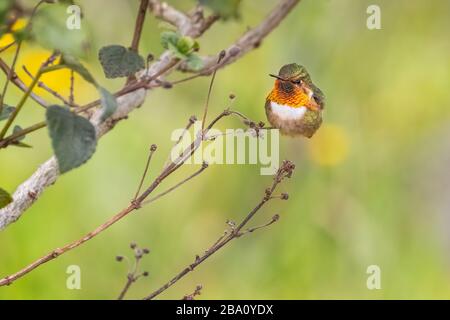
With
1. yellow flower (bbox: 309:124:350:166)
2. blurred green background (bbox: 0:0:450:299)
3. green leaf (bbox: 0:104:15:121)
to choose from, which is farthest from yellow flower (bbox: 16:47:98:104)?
green leaf (bbox: 0:104:15:121)

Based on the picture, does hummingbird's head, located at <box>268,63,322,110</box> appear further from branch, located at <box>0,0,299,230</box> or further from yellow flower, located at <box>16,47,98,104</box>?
yellow flower, located at <box>16,47,98,104</box>

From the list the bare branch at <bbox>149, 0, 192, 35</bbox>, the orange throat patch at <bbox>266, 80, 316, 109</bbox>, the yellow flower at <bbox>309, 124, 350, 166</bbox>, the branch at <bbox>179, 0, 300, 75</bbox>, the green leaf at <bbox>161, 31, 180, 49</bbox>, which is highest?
the yellow flower at <bbox>309, 124, 350, 166</bbox>

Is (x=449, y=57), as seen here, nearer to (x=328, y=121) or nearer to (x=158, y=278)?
(x=328, y=121)

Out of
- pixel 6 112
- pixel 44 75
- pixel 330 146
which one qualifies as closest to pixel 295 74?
pixel 6 112

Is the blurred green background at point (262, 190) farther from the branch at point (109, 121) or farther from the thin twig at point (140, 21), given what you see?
the thin twig at point (140, 21)

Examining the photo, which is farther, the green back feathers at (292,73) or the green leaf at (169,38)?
the green back feathers at (292,73)

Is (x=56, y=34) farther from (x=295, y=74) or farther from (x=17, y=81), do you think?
(x=295, y=74)

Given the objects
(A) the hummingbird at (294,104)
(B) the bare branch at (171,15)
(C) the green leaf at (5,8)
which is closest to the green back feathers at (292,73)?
(A) the hummingbird at (294,104)

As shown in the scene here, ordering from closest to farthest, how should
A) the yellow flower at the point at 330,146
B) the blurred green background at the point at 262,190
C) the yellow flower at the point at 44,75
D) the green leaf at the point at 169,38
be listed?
the green leaf at the point at 169,38 → the yellow flower at the point at 44,75 → the blurred green background at the point at 262,190 → the yellow flower at the point at 330,146

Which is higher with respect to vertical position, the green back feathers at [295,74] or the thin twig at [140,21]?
the green back feathers at [295,74]
